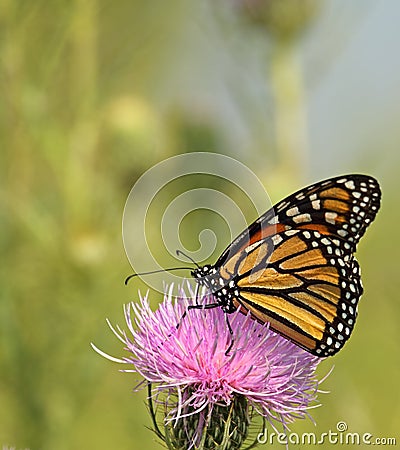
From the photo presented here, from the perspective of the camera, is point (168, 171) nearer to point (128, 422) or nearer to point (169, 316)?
point (128, 422)

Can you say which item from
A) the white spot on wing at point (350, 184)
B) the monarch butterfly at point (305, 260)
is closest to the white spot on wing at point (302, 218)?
the monarch butterfly at point (305, 260)

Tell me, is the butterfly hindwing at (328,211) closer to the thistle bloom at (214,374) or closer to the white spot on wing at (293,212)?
the white spot on wing at (293,212)

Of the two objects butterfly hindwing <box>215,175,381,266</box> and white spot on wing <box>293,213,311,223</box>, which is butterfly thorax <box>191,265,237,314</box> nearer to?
butterfly hindwing <box>215,175,381,266</box>

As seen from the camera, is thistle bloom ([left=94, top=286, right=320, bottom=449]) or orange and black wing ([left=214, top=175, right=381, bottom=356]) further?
orange and black wing ([left=214, top=175, right=381, bottom=356])

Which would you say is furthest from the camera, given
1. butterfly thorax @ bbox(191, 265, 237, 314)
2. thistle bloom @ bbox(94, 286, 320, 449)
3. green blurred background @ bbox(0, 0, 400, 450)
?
green blurred background @ bbox(0, 0, 400, 450)

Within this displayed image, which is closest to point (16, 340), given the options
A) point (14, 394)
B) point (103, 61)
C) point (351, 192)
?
point (14, 394)

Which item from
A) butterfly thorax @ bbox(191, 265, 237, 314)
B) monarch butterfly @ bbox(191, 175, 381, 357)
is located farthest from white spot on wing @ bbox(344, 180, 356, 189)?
→ butterfly thorax @ bbox(191, 265, 237, 314)

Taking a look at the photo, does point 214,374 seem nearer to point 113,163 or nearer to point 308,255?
point 308,255
